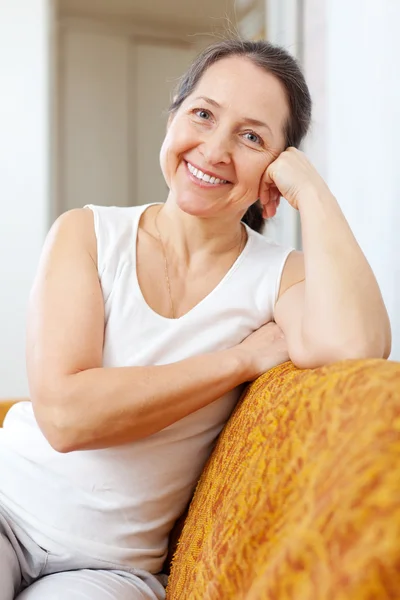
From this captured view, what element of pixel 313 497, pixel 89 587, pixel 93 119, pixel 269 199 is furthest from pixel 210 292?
pixel 93 119

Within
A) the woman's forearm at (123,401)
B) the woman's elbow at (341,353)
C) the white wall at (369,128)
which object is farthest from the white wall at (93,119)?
the woman's elbow at (341,353)

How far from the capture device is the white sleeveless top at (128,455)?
4.17 ft

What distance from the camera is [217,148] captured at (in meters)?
1.31

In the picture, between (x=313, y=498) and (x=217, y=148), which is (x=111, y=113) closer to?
(x=217, y=148)

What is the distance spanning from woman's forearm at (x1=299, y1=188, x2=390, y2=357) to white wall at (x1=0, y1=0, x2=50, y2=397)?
7.85ft

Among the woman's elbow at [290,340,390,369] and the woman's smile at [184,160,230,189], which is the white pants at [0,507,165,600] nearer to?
the woman's elbow at [290,340,390,369]

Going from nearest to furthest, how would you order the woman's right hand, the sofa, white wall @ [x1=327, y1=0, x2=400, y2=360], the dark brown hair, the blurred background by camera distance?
the sofa
the woman's right hand
the dark brown hair
white wall @ [x1=327, y1=0, x2=400, y2=360]
the blurred background

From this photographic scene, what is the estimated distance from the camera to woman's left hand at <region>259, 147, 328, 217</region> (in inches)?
51.6

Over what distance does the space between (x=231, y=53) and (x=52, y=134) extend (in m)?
2.23

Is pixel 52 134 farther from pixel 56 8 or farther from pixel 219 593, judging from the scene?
pixel 219 593

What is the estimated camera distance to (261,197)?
1.44 m

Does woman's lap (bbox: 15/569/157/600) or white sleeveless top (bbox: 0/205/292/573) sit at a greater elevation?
white sleeveless top (bbox: 0/205/292/573)

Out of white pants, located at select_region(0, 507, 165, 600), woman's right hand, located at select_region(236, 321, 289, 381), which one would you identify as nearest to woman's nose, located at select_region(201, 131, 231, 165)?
woman's right hand, located at select_region(236, 321, 289, 381)

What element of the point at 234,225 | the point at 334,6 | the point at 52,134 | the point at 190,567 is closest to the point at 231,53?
the point at 234,225
